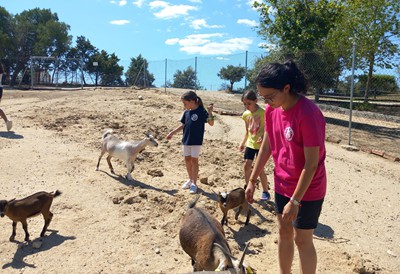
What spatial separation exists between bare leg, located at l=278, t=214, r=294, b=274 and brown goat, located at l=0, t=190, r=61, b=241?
2.95 meters

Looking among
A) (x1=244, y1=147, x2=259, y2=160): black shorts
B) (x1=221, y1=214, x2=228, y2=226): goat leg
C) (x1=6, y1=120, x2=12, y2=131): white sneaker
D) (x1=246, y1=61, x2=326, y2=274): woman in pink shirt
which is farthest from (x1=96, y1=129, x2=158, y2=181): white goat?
(x1=246, y1=61, x2=326, y2=274): woman in pink shirt

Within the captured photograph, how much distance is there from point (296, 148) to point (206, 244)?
1223 millimetres

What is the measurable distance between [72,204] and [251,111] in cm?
294

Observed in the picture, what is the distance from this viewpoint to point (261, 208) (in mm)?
5883

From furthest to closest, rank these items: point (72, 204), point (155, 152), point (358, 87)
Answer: point (358, 87) < point (155, 152) < point (72, 204)

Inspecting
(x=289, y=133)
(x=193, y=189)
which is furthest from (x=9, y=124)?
(x=289, y=133)

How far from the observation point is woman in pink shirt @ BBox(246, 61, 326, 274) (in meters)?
2.82

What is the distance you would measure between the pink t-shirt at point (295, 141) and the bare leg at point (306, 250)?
306mm

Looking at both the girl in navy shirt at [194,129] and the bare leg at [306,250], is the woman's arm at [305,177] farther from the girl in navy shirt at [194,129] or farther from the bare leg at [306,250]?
the girl in navy shirt at [194,129]

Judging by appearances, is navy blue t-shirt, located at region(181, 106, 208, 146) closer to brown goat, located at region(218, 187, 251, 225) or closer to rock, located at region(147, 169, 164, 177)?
rock, located at region(147, 169, 164, 177)

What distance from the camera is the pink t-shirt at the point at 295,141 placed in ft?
9.21

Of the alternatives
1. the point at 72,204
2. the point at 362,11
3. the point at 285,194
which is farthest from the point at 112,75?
the point at 285,194

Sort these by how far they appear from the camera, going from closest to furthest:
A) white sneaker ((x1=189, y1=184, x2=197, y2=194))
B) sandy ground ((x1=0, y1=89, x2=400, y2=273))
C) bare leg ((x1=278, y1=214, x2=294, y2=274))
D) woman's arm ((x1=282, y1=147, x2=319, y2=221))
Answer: woman's arm ((x1=282, y1=147, x2=319, y2=221))
bare leg ((x1=278, y1=214, x2=294, y2=274))
sandy ground ((x1=0, y1=89, x2=400, y2=273))
white sneaker ((x1=189, y1=184, x2=197, y2=194))

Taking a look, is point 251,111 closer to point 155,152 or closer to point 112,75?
point 155,152
